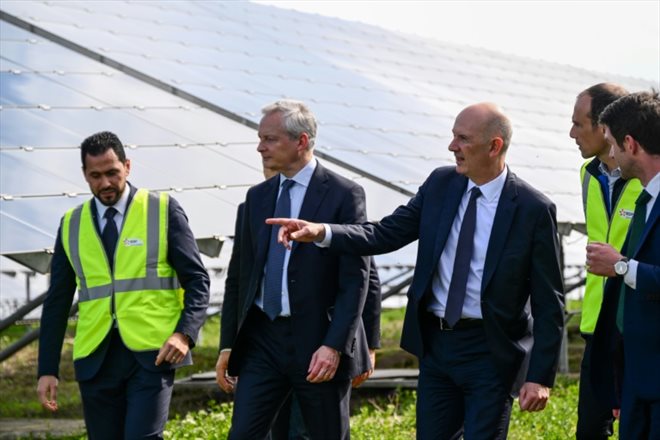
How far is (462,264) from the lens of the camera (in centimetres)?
547

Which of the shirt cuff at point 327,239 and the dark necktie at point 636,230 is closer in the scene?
the dark necktie at point 636,230

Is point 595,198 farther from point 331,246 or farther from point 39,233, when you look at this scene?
point 39,233

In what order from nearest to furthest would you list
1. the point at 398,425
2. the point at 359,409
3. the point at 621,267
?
1. the point at 621,267
2. the point at 398,425
3. the point at 359,409

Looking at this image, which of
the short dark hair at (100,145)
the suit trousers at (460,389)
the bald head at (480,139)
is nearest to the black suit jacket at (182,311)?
the short dark hair at (100,145)

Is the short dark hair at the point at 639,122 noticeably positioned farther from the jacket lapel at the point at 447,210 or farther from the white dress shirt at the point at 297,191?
the white dress shirt at the point at 297,191

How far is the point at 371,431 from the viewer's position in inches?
365

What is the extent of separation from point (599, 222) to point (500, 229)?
67 cm

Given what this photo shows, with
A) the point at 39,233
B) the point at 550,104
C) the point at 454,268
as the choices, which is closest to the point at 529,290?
the point at 454,268

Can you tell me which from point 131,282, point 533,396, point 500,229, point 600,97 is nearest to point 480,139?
point 500,229

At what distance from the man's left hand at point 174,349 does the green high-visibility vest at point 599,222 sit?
1857 millimetres

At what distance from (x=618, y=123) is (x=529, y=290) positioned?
112cm

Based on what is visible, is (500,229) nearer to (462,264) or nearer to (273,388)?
(462,264)

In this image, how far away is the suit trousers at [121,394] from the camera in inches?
235

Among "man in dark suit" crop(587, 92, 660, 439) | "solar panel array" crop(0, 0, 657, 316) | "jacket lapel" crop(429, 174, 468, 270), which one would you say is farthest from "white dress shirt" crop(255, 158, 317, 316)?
"solar panel array" crop(0, 0, 657, 316)
